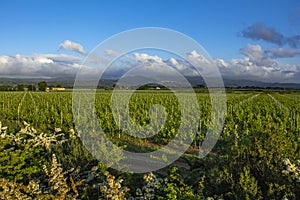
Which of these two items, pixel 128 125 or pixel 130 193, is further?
pixel 128 125

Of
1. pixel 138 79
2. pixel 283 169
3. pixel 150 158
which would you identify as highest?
pixel 138 79

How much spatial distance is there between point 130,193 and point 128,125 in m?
9.00

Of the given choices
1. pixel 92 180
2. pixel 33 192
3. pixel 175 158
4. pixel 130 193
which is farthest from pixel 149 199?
pixel 175 158

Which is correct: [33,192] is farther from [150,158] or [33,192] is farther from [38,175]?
[150,158]

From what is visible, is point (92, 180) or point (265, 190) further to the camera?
point (92, 180)

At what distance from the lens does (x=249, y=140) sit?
5.78 metres

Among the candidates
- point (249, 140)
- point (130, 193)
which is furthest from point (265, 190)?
point (130, 193)

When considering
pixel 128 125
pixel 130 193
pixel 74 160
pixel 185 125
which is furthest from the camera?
pixel 128 125

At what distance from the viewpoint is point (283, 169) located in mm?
5012

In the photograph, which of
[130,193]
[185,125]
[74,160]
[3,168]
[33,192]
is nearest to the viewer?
[33,192]

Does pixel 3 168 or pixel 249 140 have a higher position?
pixel 249 140

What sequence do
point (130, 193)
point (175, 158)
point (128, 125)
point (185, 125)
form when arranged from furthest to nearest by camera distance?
point (128, 125) < point (185, 125) < point (175, 158) < point (130, 193)

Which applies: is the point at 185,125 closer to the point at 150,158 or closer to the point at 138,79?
the point at 150,158

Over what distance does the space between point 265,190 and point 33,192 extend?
11.4 feet
